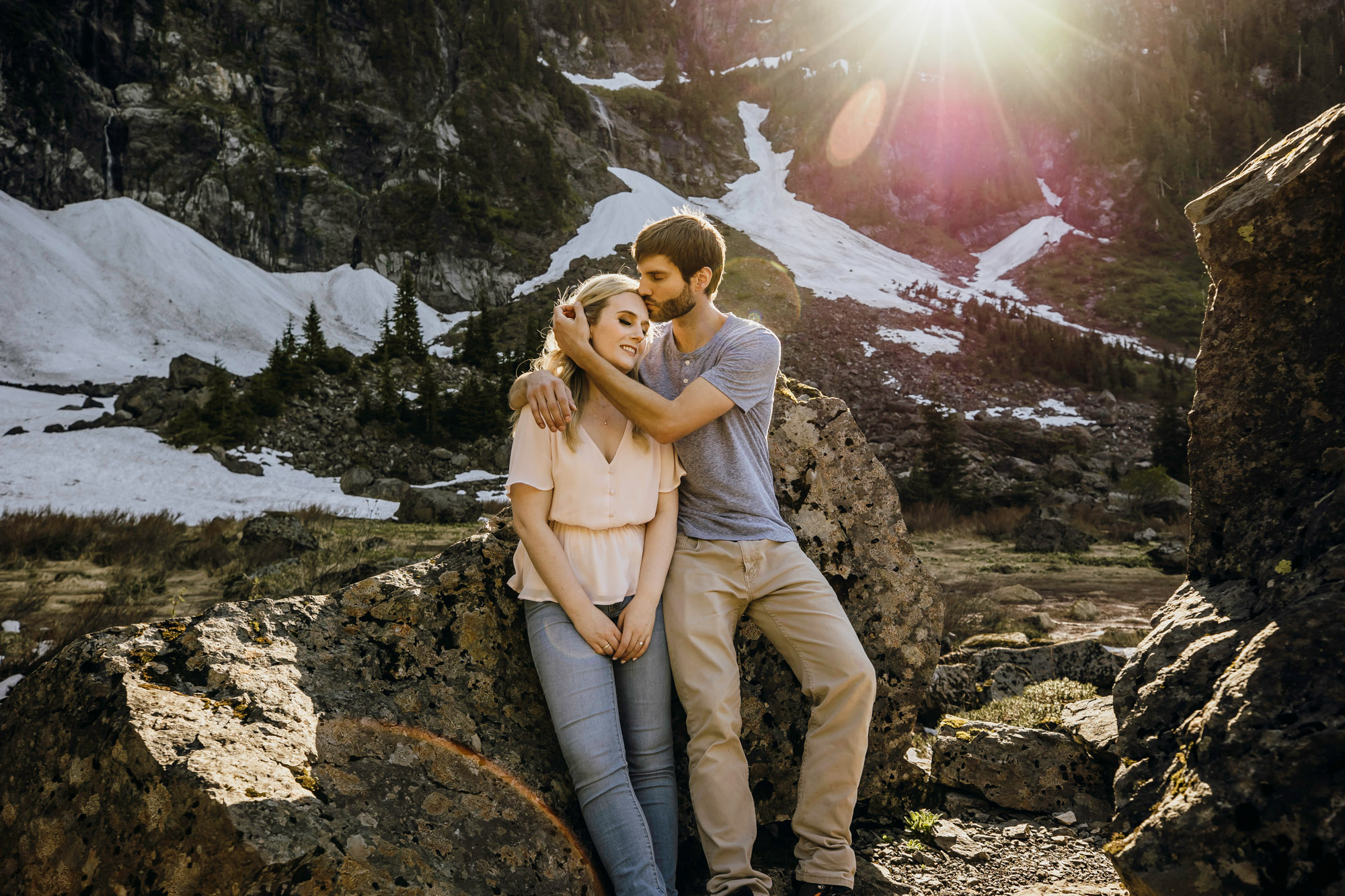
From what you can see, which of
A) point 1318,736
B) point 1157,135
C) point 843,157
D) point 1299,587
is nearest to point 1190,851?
point 1318,736

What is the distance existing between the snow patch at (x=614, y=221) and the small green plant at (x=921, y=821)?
62.1 metres

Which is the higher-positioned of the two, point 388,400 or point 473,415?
point 388,400

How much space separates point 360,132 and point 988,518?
65303mm

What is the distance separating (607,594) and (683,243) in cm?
151

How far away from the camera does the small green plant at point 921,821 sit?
134 inches

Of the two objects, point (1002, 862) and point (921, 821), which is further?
point (921, 821)

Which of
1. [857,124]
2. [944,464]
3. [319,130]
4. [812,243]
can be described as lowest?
[944,464]

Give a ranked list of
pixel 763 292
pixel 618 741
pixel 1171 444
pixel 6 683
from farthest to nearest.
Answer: pixel 763 292
pixel 1171 444
pixel 6 683
pixel 618 741

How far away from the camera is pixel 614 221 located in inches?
2795

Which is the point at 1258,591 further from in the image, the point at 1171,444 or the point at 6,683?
the point at 1171,444

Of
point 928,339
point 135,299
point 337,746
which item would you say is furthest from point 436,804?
point 135,299

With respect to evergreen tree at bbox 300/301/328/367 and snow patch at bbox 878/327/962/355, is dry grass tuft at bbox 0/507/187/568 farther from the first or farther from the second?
snow patch at bbox 878/327/962/355

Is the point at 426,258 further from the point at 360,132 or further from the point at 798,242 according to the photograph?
the point at 798,242

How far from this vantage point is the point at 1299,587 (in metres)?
2.11
